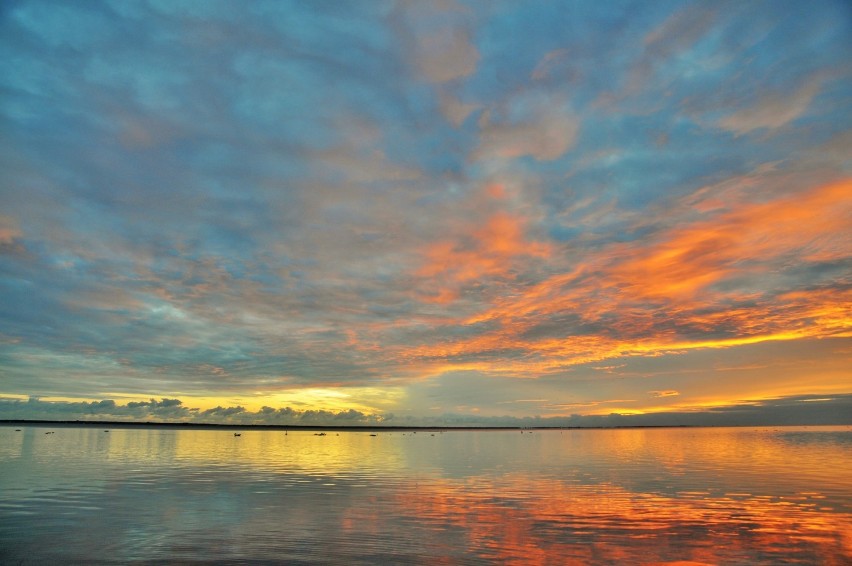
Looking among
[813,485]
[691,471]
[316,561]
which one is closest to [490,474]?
[691,471]

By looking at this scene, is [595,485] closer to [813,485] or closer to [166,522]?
[813,485]

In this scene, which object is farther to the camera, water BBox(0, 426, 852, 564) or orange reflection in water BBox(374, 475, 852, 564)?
orange reflection in water BBox(374, 475, 852, 564)

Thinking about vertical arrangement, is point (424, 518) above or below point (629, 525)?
above

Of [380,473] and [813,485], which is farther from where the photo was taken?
[380,473]

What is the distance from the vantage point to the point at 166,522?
33.2m

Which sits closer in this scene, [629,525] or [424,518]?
[629,525]

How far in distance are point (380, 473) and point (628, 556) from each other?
44003 mm

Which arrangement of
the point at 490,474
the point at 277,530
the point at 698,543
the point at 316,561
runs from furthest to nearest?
the point at 490,474 → the point at 277,530 → the point at 698,543 → the point at 316,561

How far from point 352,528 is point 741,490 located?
38579mm

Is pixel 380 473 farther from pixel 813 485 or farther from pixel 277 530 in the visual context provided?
pixel 813 485

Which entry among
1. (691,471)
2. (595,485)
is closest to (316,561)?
(595,485)

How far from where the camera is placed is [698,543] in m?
28.7

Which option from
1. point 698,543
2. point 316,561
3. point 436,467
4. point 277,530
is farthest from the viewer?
point 436,467

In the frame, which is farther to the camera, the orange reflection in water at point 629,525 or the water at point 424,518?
the orange reflection in water at point 629,525
